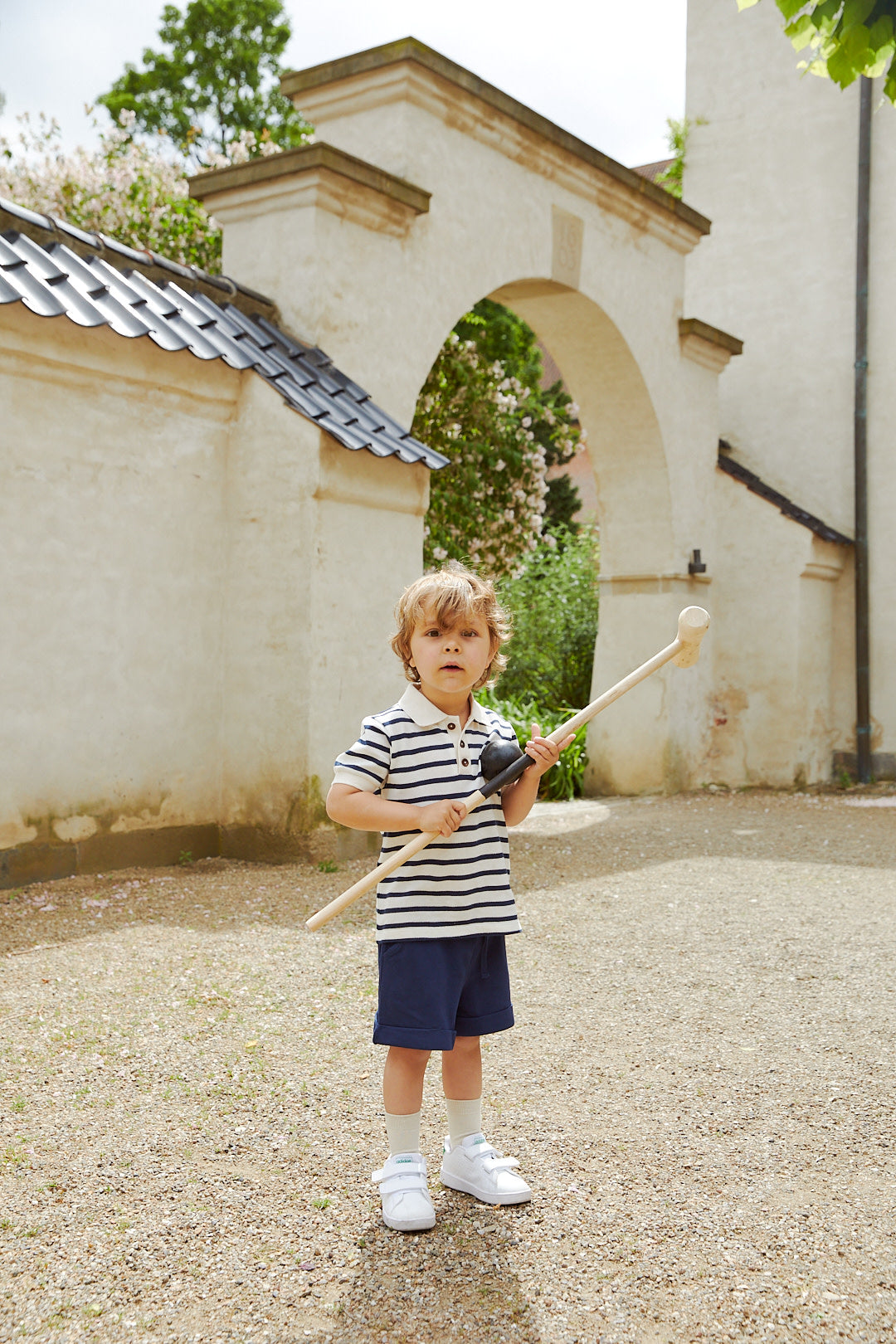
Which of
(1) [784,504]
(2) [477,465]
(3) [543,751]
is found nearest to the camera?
(3) [543,751]

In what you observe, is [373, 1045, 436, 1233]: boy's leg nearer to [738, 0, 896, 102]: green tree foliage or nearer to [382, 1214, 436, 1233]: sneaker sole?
[382, 1214, 436, 1233]: sneaker sole

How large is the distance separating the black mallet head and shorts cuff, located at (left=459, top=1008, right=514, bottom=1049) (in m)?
0.47

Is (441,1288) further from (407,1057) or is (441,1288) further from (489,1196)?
(407,1057)

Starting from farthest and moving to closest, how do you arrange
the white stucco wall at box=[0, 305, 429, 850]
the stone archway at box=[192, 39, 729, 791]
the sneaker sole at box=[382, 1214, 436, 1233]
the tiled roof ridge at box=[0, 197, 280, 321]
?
the stone archway at box=[192, 39, 729, 791] < the tiled roof ridge at box=[0, 197, 280, 321] < the white stucco wall at box=[0, 305, 429, 850] < the sneaker sole at box=[382, 1214, 436, 1233]

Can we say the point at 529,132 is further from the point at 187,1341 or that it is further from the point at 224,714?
the point at 187,1341

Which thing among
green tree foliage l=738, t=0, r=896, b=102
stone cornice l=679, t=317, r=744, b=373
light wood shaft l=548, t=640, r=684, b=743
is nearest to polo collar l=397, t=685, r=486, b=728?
light wood shaft l=548, t=640, r=684, b=743

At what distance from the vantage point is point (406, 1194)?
6.91 ft

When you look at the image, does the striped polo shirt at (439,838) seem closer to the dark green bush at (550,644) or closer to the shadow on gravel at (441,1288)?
the shadow on gravel at (441,1288)

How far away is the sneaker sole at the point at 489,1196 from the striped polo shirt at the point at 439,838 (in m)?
0.50

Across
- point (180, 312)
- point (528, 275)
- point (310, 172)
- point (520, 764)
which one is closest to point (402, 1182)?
point (520, 764)

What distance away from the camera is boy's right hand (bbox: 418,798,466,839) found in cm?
207

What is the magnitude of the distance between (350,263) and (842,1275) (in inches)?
204

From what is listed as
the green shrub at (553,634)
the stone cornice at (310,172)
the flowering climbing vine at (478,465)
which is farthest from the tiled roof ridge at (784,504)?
the stone cornice at (310,172)

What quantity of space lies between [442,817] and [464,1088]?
600 mm
